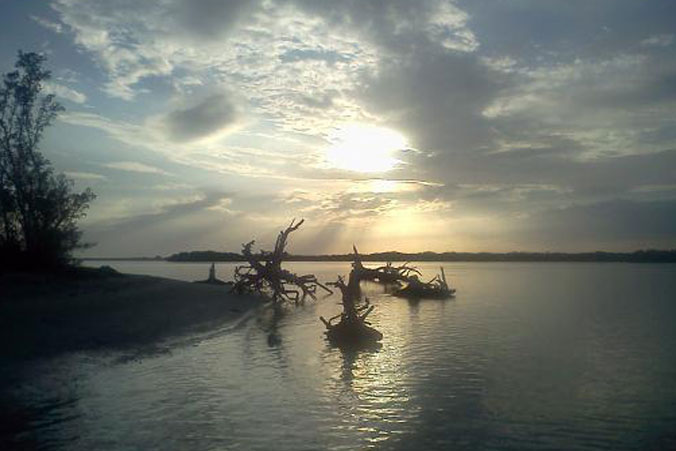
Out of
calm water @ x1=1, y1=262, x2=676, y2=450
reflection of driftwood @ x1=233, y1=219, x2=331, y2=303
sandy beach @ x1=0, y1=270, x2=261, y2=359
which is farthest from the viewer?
reflection of driftwood @ x1=233, y1=219, x2=331, y2=303

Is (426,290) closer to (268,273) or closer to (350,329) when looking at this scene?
(268,273)

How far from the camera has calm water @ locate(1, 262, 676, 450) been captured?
38.4 feet

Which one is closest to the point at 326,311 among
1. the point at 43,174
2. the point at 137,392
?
the point at 43,174

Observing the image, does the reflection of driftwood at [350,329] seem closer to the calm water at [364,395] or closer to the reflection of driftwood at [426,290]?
the calm water at [364,395]

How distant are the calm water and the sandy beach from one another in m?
1.59

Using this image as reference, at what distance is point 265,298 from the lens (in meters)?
47.3

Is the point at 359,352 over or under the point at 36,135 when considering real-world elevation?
under

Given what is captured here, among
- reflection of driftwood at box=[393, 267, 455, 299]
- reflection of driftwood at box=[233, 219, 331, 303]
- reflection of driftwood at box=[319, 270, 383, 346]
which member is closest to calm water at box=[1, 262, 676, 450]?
reflection of driftwood at box=[319, 270, 383, 346]

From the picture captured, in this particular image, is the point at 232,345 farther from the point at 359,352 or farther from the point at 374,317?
the point at 374,317

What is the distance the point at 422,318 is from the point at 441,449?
24.9 meters

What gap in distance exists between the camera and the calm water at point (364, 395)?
11.7 meters

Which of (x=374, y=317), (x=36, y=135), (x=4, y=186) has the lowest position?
(x=374, y=317)

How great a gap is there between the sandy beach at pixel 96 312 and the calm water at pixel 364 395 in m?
1.59

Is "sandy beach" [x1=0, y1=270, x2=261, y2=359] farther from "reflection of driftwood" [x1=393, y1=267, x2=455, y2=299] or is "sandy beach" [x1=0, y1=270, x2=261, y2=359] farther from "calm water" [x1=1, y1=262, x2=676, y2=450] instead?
"reflection of driftwood" [x1=393, y1=267, x2=455, y2=299]
